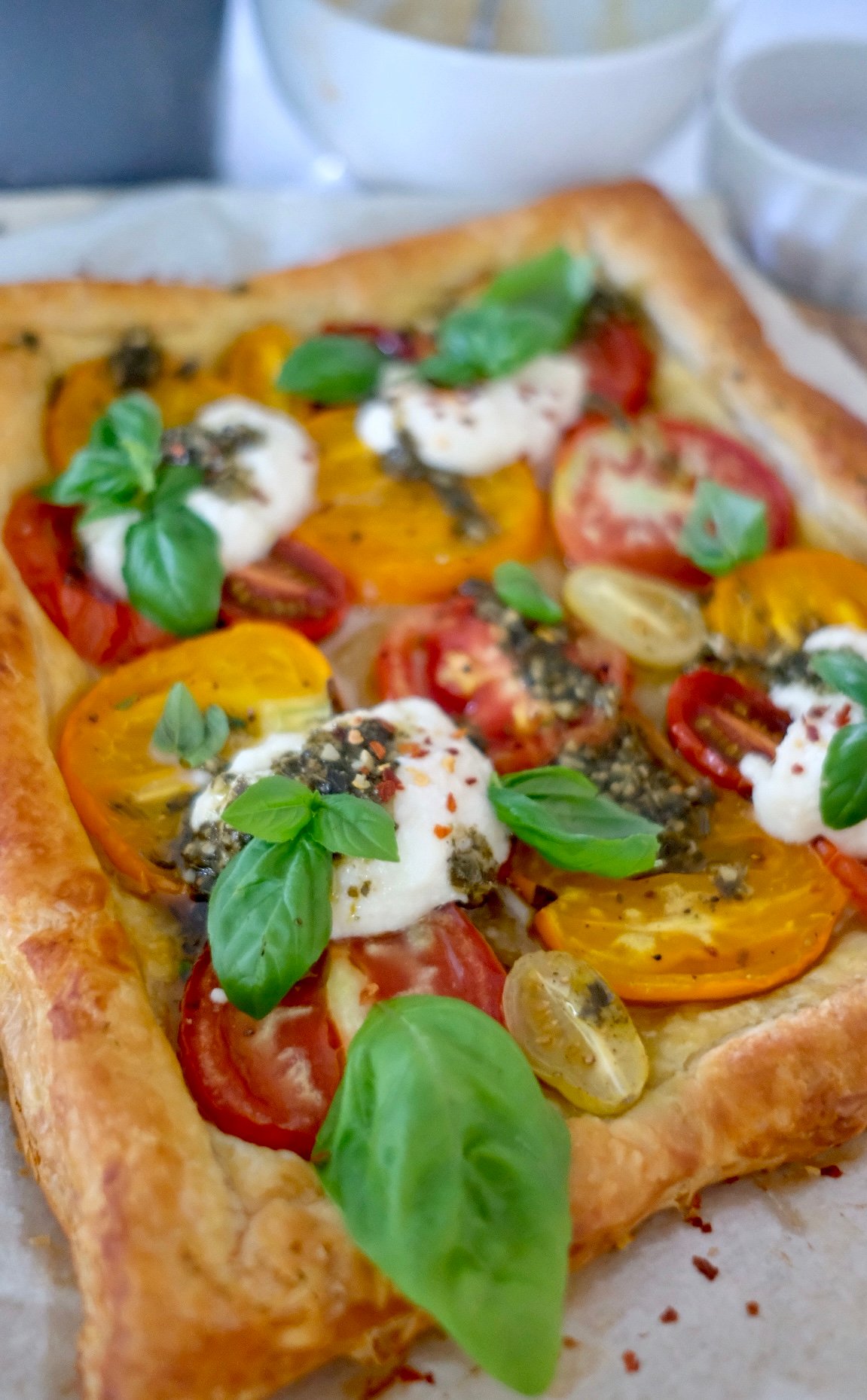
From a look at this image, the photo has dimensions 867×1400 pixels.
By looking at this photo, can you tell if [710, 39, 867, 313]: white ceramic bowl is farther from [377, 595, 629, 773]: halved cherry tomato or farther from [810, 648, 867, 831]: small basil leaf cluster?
[810, 648, 867, 831]: small basil leaf cluster

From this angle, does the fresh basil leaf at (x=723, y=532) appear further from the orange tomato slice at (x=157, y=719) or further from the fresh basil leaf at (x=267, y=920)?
the fresh basil leaf at (x=267, y=920)

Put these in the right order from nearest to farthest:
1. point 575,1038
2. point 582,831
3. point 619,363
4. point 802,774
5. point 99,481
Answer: point 575,1038 < point 582,831 < point 802,774 < point 99,481 < point 619,363

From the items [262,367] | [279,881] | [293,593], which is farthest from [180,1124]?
A: [262,367]

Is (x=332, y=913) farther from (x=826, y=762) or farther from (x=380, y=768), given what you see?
(x=826, y=762)

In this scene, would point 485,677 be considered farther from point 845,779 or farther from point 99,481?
point 99,481

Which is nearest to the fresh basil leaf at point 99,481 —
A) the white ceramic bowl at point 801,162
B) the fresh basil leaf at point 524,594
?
the fresh basil leaf at point 524,594

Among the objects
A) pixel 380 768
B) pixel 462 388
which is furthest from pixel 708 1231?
pixel 462 388
